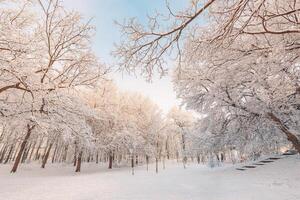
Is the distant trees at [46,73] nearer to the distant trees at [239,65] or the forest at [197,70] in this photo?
the forest at [197,70]

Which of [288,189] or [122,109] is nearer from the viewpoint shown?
[288,189]

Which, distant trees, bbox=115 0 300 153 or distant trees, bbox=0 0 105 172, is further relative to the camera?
distant trees, bbox=0 0 105 172

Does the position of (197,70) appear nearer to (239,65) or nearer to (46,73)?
(239,65)

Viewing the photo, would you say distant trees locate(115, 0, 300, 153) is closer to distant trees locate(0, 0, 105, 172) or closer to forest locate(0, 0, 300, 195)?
forest locate(0, 0, 300, 195)

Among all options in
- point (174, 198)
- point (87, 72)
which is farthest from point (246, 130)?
point (87, 72)

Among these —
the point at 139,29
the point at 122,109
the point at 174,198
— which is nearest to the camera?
the point at 139,29

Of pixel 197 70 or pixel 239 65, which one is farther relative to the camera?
pixel 197 70

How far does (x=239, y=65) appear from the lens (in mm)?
7023


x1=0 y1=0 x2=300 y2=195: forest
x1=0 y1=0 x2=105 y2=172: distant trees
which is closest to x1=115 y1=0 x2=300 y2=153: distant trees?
x1=0 y1=0 x2=300 y2=195: forest

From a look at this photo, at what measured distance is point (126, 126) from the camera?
2317 cm

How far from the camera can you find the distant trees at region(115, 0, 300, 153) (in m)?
3.48

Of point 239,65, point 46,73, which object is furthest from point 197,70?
point 46,73

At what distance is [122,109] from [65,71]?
709 inches

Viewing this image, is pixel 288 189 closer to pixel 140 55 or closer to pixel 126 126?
pixel 140 55
